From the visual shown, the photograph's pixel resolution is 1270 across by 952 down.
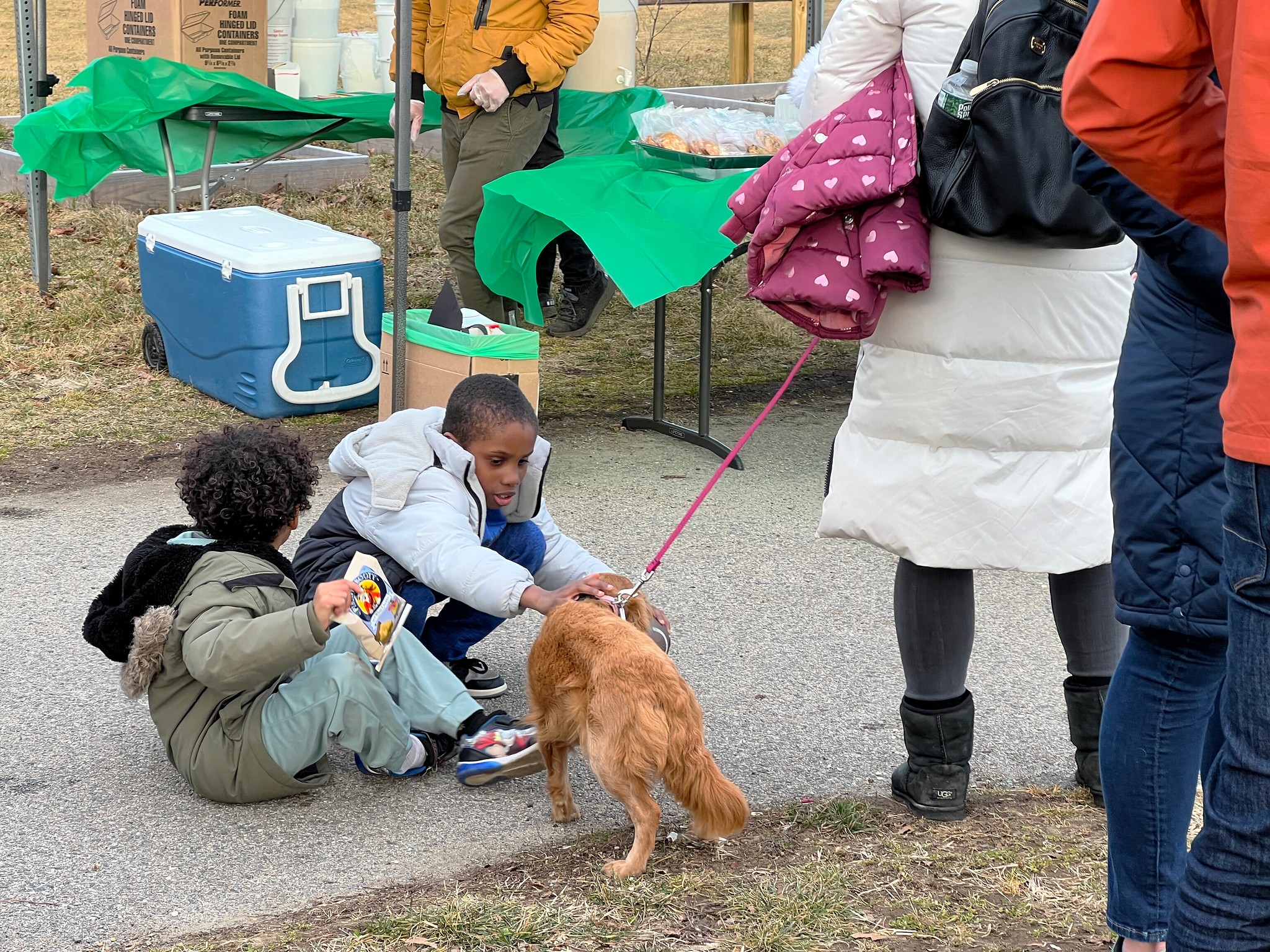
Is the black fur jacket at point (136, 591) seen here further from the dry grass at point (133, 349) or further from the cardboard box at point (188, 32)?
the cardboard box at point (188, 32)

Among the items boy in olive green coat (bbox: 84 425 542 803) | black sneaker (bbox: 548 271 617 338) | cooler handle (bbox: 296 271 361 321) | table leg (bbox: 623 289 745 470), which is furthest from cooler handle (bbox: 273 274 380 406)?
boy in olive green coat (bbox: 84 425 542 803)

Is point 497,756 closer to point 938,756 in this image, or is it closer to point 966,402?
point 938,756

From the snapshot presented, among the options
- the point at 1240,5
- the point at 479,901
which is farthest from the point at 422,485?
the point at 1240,5

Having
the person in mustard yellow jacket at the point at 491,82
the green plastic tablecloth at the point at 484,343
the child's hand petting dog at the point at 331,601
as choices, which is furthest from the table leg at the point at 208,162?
the child's hand petting dog at the point at 331,601

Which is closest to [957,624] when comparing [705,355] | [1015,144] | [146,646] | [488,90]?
[1015,144]

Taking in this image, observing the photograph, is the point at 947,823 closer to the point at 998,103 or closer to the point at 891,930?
the point at 891,930

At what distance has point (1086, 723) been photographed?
2838mm

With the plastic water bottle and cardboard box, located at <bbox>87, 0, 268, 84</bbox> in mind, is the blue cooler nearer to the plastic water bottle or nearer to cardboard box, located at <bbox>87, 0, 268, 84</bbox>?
cardboard box, located at <bbox>87, 0, 268, 84</bbox>

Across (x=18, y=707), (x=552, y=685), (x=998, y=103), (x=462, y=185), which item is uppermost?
(x=998, y=103)

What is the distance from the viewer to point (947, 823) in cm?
280

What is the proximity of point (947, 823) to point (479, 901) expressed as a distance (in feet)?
3.20

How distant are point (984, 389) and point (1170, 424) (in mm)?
617

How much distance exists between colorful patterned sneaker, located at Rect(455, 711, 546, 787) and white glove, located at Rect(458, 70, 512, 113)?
3308mm

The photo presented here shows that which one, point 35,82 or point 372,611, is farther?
point 35,82
